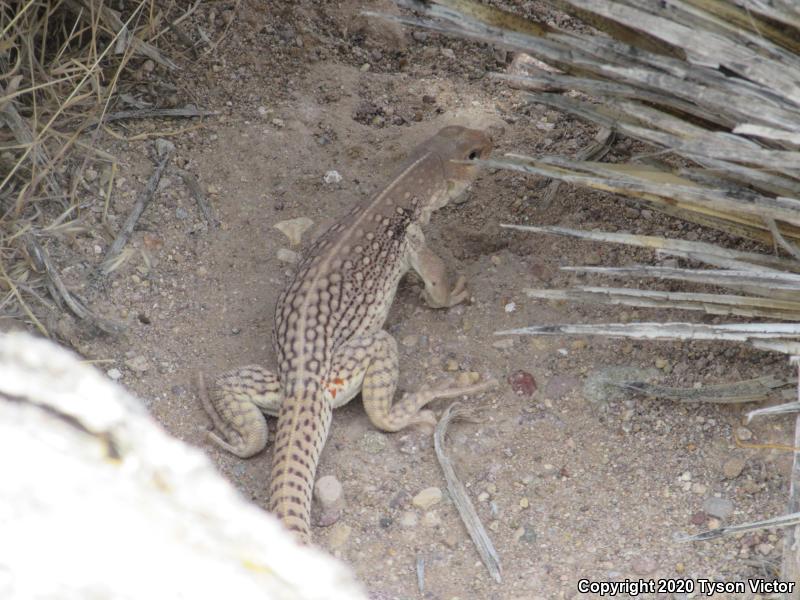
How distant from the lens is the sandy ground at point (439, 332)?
12.4ft

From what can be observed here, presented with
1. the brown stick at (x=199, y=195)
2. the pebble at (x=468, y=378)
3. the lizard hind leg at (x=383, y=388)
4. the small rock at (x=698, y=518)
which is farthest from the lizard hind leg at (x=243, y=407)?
the small rock at (x=698, y=518)

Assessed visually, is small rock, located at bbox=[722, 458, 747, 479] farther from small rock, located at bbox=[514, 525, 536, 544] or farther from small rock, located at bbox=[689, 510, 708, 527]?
small rock, located at bbox=[514, 525, 536, 544]

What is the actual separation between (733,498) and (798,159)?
4.54 ft

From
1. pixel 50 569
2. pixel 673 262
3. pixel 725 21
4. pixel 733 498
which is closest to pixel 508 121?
pixel 673 262

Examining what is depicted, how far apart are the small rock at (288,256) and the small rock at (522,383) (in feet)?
4.62

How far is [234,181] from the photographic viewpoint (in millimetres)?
5301

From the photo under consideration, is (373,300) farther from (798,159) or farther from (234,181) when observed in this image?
(798,159)

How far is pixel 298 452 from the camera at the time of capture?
12.8 feet

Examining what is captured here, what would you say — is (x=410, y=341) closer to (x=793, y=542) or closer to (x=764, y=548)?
(x=764, y=548)

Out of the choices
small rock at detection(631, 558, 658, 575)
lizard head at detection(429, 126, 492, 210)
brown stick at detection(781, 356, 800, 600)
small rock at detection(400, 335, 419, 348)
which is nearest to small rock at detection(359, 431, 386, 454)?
small rock at detection(400, 335, 419, 348)

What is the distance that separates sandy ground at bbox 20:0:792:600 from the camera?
377 cm

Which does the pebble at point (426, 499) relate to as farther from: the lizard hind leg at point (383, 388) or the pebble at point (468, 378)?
the pebble at point (468, 378)

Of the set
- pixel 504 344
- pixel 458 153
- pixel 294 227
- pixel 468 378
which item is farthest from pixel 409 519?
pixel 458 153

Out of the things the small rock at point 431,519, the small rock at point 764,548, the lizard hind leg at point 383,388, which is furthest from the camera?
the lizard hind leg at point 383,388
